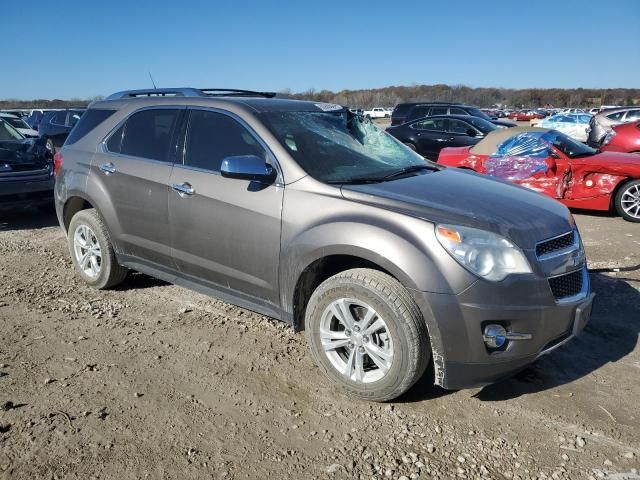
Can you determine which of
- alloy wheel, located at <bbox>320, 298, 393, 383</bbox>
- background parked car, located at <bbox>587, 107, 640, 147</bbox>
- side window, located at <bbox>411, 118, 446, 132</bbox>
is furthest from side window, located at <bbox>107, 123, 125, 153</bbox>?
background parked car, located at <bbox>587, 107, 640, 147</bbox>

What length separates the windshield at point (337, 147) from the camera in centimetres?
356

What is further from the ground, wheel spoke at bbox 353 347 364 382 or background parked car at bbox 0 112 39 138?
background parked car at bbox 0 112 39 138

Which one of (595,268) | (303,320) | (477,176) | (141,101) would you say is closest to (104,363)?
(303,320)

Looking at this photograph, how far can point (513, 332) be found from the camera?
2.80 meters

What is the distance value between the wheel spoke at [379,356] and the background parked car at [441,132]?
10.4 m

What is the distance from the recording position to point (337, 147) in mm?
3840

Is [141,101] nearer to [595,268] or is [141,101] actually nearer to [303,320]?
[303,320]

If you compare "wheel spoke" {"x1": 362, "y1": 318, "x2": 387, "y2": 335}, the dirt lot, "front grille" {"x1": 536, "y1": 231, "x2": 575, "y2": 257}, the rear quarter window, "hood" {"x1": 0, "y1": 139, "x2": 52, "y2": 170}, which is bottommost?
the dirt lot

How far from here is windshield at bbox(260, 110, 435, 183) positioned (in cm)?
356

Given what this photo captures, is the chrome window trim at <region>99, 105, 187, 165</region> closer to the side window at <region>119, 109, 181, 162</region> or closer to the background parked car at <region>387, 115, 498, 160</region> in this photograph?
the side window at <region>119, 109, 181, 162</region>

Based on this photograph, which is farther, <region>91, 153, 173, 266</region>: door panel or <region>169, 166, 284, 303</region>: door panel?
<region>91, 153, 173, 266</region>: door panel

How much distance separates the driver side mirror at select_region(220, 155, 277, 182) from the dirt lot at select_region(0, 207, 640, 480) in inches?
50.0

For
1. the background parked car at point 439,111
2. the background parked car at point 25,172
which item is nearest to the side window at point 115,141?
the background parked car at point 25,172

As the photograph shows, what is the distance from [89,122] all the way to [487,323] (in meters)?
4.04
